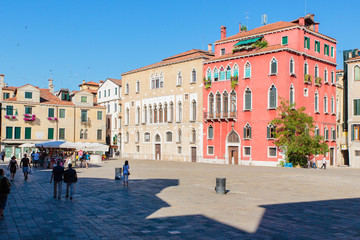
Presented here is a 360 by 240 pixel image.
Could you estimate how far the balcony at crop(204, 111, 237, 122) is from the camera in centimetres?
4667

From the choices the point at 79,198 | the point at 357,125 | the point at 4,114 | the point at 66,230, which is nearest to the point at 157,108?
the point at 4,114

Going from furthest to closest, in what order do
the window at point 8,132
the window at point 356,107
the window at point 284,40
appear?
the window at point 8,132, the window at point 356,107, the window at point 284,40

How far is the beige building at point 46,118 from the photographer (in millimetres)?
53906

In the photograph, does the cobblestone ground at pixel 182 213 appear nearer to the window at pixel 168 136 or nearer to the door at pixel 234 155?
the door at pixel 234 155

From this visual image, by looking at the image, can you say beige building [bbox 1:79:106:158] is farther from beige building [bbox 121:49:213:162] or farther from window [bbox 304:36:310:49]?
window [bbox 304:36:310:49]

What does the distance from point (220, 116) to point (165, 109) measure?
10539 millimetres

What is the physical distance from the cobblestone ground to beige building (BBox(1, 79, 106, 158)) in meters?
36.0

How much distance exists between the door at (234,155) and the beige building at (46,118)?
21436 millimetres

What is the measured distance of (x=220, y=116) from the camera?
48031 mm

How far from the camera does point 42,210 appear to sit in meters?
13.7

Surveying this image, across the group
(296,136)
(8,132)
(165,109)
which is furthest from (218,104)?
(8,132)

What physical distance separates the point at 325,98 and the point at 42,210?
39424 millimetres

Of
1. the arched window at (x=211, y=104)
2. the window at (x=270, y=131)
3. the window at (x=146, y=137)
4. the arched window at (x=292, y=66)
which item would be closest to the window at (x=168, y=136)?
the window at (x=146, y=137)

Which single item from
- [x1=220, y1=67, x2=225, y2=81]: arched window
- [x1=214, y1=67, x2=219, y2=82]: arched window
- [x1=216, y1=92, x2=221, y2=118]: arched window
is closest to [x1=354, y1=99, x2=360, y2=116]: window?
[x1=220, y1=67, x2=225, y2=81]: arched window
